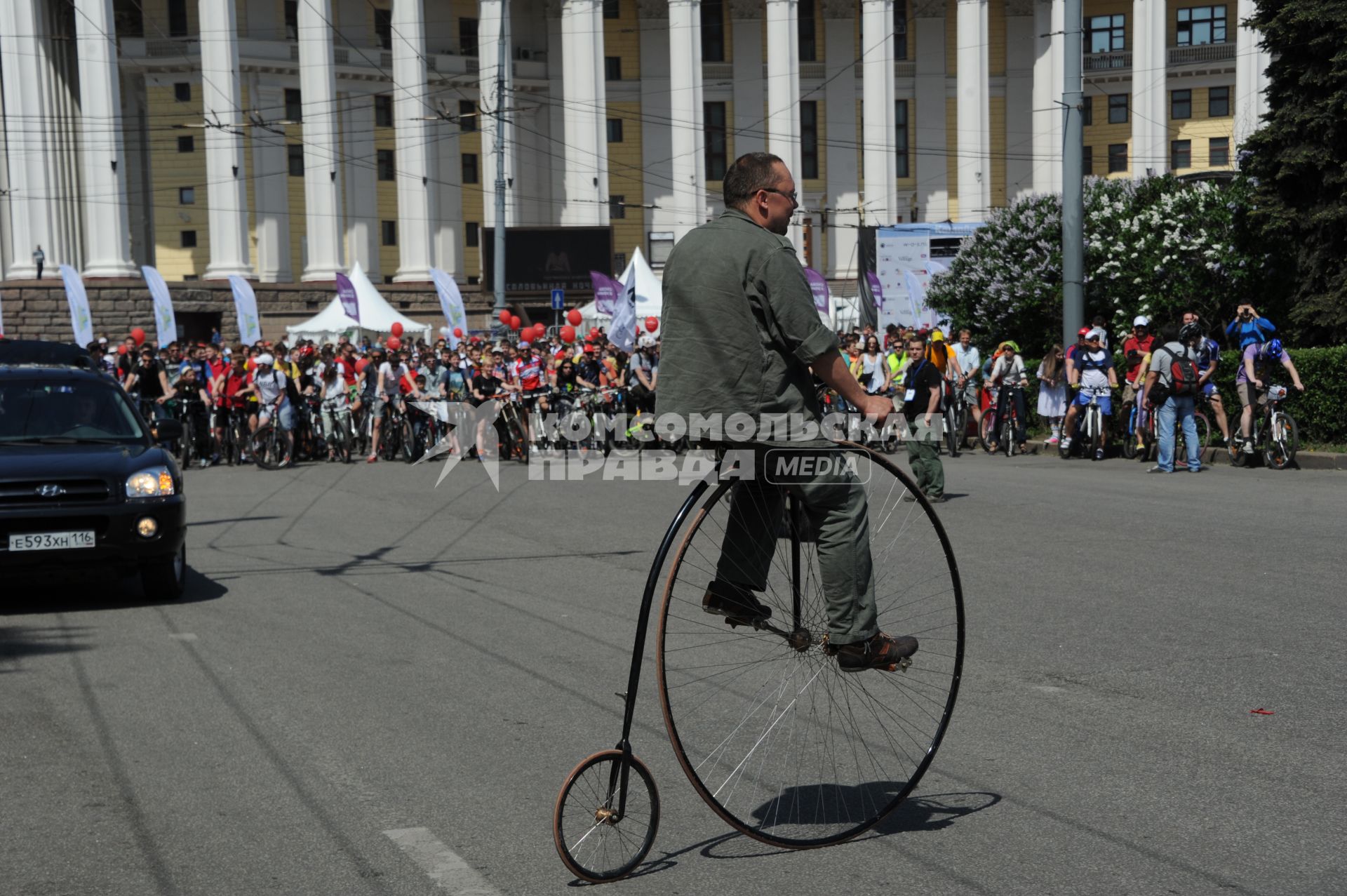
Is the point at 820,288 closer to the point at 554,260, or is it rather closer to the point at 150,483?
the point at 150,483

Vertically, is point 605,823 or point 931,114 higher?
point 931,114

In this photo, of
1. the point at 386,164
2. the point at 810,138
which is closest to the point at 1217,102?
the point at 810,138

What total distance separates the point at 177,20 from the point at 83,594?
226 feet

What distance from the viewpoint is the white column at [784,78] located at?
241 ft

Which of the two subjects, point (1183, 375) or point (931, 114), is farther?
point (931, 114)

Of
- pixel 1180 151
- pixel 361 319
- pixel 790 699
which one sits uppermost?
pixel 1180 151

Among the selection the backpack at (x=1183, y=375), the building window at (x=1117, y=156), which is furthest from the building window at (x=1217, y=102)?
the backpack at (x=1183, y=375)

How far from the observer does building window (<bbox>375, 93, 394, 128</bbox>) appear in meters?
79.2

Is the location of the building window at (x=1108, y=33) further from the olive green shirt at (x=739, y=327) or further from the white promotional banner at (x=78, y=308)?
the olive green shirt at (x=739, y=327)

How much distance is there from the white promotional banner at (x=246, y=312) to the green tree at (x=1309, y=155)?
81.5ft

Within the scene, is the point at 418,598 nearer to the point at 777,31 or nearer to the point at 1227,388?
the point at 1227,388

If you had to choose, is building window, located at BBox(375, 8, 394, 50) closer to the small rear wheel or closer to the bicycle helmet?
the bicycle helmet

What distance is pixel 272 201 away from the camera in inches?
2899

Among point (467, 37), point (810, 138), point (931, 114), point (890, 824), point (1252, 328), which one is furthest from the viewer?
point (931, 114)
